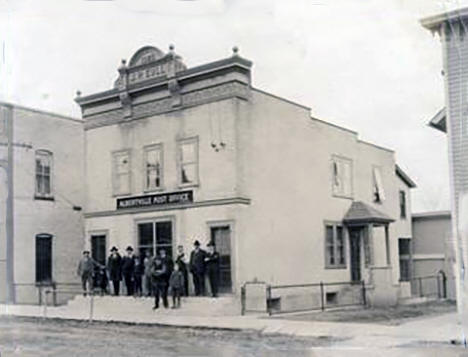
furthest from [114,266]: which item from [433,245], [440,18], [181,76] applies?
[440,18]

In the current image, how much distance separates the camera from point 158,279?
4191 millimetres

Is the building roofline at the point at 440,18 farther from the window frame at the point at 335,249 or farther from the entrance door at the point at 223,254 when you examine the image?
the entrance door at the point at 223,254

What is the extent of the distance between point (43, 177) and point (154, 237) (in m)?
0.74

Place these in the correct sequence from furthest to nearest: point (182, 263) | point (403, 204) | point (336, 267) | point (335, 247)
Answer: point (182, 263), point (336, 267), point (335, 247), point (403, 204)

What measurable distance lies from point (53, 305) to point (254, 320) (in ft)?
3.86

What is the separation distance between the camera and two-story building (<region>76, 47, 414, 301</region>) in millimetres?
3846

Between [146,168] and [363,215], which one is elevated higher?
[146,168]

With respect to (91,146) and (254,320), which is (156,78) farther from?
(254,320)

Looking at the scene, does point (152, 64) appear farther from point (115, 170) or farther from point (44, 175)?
point (44, 175)

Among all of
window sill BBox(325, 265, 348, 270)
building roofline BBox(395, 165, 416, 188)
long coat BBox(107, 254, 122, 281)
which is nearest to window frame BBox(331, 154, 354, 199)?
building roofline BBox(395, 165, 416, 188)

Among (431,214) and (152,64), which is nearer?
(431,214)

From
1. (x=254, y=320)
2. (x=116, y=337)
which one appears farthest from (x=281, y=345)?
(x=116, y=337)

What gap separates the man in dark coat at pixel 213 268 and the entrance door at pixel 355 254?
0.75m

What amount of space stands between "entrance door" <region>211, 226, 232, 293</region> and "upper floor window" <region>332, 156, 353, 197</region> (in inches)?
25.0
